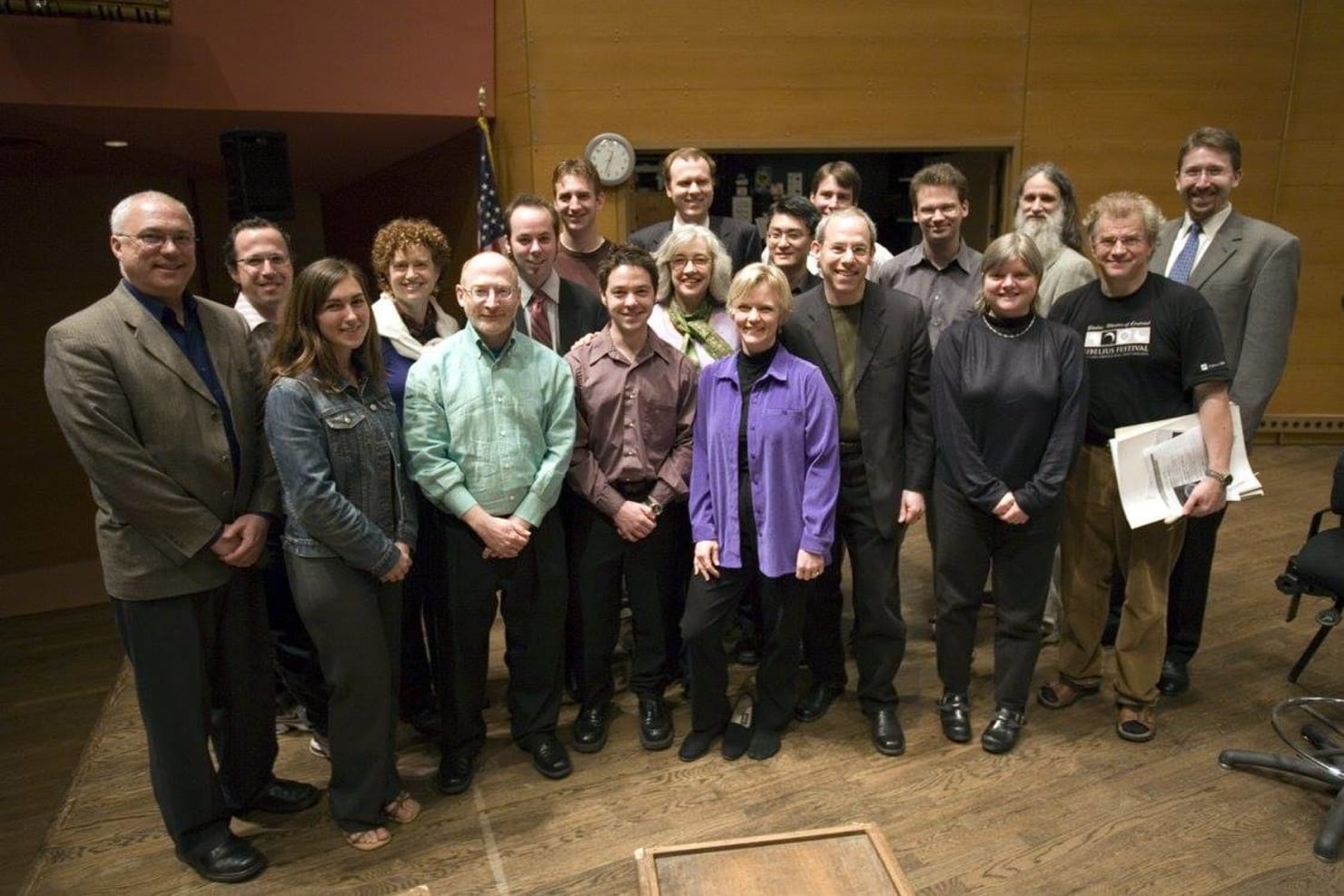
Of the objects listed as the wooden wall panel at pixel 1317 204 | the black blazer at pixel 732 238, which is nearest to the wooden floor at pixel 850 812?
the black blazer at pixel 732 238

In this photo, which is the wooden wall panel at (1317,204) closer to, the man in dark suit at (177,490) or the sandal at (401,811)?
the sandal at (401,811)

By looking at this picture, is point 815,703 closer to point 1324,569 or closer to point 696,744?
point 696,744

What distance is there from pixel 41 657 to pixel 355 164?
14.3ft

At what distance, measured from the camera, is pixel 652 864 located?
6.33ft

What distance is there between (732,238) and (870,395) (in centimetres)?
106

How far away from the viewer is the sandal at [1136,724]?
2.82 m

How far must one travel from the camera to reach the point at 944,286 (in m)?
3.07

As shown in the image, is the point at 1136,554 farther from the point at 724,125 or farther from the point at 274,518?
the point at 724,125

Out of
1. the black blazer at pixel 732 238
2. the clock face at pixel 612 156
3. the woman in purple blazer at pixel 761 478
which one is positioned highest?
the clock face at pixel 612 156

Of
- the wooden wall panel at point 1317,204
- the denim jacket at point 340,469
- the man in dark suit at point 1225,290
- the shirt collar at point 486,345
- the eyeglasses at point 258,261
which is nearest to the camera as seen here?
the denim jacket at point 340,469

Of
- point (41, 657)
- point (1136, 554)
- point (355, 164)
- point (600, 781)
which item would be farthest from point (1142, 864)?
point (355, 164)

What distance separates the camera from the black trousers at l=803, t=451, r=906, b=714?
270 cm

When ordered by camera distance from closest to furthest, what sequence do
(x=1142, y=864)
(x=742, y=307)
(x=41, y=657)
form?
(x=1142, y=864), (x=742, y=307), (x=41, y=657)

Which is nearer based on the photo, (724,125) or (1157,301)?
(1157,301)
